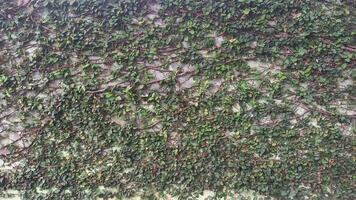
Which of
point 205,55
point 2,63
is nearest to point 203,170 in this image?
point 205,55

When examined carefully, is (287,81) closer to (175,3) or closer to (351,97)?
(351,97)

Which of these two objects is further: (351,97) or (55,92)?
(55,92)

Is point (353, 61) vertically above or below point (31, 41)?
below

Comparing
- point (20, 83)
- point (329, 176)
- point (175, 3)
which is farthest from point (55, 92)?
point (329, 176)

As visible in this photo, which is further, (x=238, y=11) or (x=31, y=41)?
(x=31, y=41)

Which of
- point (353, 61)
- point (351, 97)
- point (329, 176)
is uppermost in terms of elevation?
point (353, 61)

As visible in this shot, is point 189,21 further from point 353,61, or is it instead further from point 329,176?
point 329,176
